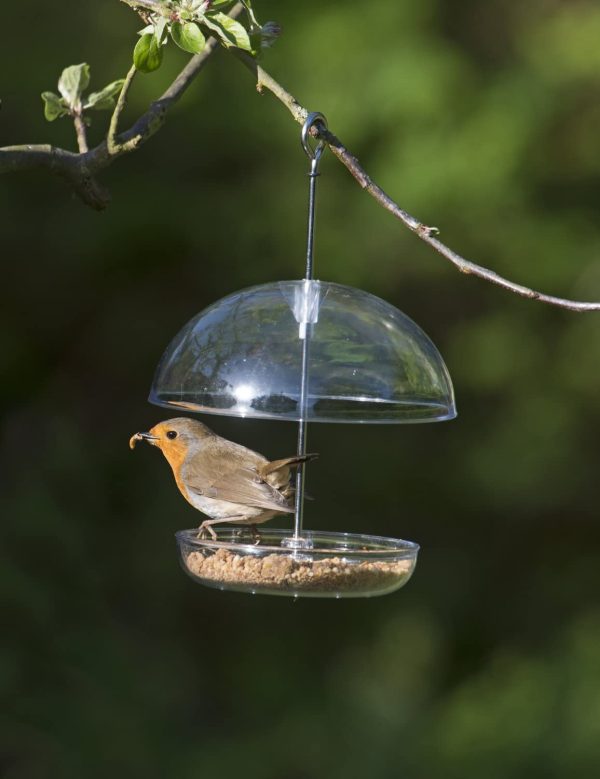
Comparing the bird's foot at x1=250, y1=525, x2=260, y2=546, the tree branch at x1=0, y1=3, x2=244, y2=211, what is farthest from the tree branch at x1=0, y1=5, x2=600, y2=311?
the bird's foot at x1=250, y1=525, x2=260, y2=546

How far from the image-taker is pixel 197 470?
227cm

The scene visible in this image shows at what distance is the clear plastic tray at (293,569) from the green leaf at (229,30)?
775 millimetres

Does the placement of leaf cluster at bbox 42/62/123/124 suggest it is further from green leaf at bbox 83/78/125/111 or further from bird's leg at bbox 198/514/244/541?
bird's leg at bbox 198/514/244/541

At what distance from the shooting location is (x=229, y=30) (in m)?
1.64

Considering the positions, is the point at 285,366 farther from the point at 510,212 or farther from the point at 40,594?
the point at 510,212

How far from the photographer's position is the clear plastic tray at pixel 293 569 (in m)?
2.02

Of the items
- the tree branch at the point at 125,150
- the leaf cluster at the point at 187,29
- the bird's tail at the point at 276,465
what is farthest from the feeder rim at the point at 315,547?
the leaf cluster at the point at 187,29

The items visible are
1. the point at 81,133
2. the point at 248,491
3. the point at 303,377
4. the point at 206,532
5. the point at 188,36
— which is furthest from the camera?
the point at 206,532

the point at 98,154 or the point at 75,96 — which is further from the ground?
the point at 75,96

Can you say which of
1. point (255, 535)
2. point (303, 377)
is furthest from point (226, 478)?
point (303, 377)

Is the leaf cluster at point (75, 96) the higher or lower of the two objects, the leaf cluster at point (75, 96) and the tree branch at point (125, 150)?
the higher

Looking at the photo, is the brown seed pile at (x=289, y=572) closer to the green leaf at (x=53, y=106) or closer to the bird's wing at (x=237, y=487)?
the bird's wing at (x=237, y=487)

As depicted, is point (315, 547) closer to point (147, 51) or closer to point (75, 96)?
point (75, 96)

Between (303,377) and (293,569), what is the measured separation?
323mm
